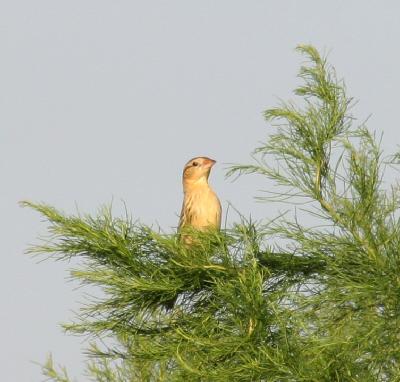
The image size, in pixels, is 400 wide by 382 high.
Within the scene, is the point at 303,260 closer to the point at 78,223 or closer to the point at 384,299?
the point at 384,299

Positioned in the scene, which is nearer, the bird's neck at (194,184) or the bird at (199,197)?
the bird at (199,197)

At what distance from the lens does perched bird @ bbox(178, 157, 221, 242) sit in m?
9.79

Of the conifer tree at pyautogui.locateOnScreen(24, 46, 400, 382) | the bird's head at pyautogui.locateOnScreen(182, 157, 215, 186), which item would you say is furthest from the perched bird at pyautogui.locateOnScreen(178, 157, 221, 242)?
→ the conifer tree at pyautogui.locateOnScreen(24, 46, 400, 382)

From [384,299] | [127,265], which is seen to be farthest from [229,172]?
[384,299]

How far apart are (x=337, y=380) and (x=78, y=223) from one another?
1.91 meters

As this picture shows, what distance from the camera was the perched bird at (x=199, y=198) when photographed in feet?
32.1

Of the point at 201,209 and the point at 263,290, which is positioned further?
the point at 201,209

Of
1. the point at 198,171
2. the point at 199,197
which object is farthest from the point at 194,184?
the point at 199,197

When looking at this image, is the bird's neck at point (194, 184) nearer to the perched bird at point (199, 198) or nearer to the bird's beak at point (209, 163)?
the perched bird at point (199, 198)

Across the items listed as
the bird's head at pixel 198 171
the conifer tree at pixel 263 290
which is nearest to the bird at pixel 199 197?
the bird's head at pixel 198 171

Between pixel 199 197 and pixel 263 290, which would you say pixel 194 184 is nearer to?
pixel 199 197

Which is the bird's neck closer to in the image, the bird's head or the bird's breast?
the bird's head

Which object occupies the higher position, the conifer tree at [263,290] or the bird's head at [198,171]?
the bird's head at [198,171]

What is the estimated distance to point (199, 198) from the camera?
32.7 ft
